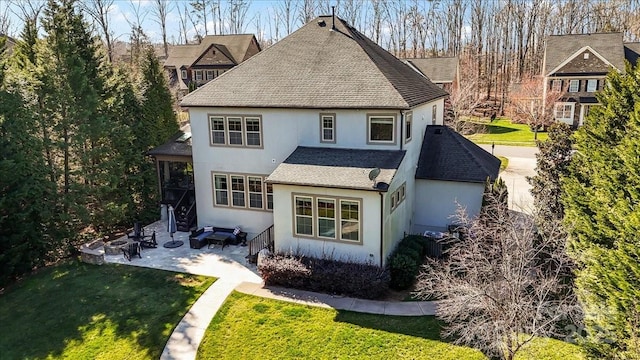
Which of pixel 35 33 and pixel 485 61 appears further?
pixel 485 61

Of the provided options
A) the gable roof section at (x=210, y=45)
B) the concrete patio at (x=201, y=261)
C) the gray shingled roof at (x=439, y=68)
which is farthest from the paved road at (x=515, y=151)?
the gable roof section at (x=210, y=45)

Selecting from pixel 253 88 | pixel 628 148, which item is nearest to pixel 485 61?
pixel 253 88

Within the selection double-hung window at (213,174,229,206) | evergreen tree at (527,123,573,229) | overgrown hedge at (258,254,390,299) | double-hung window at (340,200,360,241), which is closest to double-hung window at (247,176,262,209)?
double-hung window at (213,174,229,206)

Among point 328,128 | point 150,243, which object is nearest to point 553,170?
point 328,128

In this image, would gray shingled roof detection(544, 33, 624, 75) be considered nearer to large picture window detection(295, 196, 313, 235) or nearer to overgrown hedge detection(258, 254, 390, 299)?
large picture window detection(295, 196, 313, 235)

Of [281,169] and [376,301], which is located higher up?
[281,169]

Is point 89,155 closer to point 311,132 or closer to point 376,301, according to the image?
point 311,132
